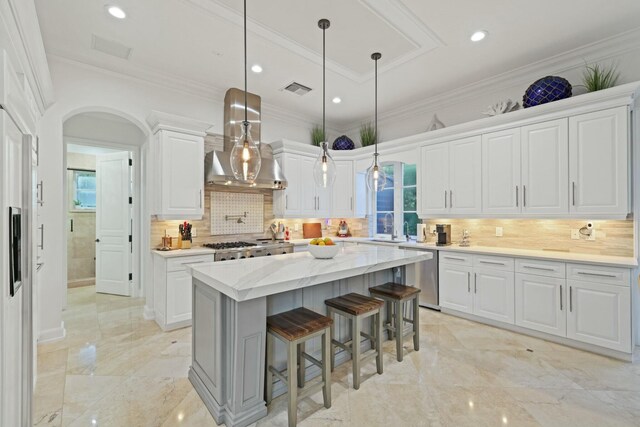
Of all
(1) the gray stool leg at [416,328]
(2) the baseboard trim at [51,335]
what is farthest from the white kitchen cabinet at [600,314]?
(2) the baseboard trim at [51,335]

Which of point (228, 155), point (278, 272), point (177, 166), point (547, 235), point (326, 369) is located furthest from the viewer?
point (228, 155)

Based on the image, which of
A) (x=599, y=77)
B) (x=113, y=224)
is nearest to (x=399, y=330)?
(x=599, y=77)

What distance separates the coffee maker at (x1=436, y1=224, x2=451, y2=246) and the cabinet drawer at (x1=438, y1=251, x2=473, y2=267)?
0.22 metres

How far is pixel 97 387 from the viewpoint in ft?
7.93

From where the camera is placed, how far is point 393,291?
2.96 meters

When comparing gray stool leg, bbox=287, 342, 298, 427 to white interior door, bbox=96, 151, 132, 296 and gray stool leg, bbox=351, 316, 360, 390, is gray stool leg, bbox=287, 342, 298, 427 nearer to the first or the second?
gray stool leg, bbox=351, 316, 360, 390

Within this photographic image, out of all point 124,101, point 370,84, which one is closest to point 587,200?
point 370,84

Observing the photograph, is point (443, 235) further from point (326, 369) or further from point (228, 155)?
point (228, 155)

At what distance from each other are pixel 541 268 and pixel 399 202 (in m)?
2.40

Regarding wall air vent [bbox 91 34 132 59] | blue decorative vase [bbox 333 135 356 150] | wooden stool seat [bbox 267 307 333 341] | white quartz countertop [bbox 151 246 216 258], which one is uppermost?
wall air vent [bbox 91 34 132 59]

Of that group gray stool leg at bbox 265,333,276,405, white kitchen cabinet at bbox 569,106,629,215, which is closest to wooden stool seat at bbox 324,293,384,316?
gray stool leg at bbox 265,333,276,405

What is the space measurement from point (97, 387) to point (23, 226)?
152 centimetres

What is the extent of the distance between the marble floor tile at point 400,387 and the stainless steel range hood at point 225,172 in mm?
1958

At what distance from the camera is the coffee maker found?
4.29m
